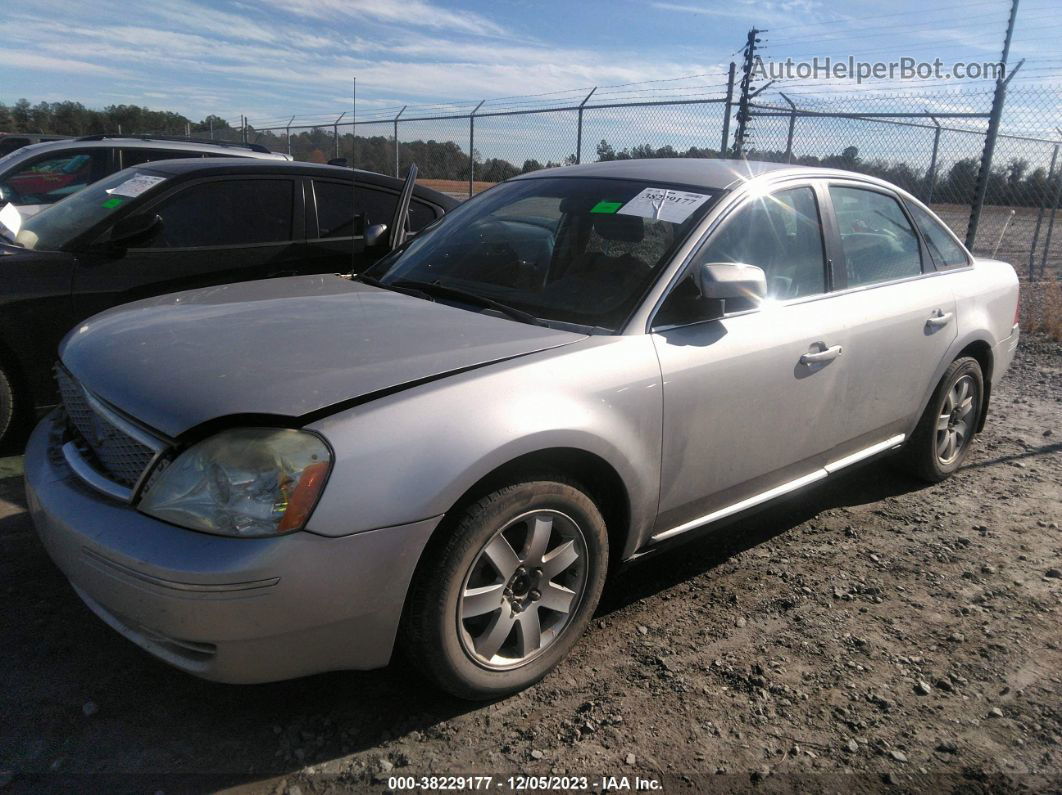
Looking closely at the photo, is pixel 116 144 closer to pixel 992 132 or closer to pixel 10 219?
pixel 10 219

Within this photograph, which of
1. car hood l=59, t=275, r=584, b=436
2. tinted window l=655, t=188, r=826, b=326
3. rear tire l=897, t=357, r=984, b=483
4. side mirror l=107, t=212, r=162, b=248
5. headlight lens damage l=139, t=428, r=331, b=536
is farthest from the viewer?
side mirror l=107, t=212, r=162, b=248

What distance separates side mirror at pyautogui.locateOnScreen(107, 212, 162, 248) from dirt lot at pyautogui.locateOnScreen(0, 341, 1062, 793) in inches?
65.3

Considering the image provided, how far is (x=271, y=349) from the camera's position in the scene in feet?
8.23

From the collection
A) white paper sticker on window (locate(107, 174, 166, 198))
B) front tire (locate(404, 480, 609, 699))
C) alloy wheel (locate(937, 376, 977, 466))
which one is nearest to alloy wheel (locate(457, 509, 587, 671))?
front tire (locate(404, 480, 609, 699))

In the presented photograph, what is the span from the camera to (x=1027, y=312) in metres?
9.55

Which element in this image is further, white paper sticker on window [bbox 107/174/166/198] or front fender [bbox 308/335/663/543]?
white paper sticker on window [bbox 107/174/166/198]

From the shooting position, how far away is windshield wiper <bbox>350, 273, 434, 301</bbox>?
3.24 metres

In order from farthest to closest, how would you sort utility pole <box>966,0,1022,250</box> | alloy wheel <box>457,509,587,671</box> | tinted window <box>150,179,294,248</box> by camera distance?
utility pole <box>966,0,1022,250</box> < tinted window <box>150,179,294,248</box> < alloy wheel <box>457,509,587,671</box>

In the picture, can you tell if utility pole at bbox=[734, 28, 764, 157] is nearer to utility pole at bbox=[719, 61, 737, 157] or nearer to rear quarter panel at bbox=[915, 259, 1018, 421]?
utility pole at bbox=[719, 61, 737, 157]

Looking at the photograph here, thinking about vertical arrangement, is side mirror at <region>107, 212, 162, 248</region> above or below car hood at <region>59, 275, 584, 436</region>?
above

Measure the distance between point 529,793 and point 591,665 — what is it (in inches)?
25.3

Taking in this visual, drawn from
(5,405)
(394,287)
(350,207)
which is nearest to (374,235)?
(394,287)

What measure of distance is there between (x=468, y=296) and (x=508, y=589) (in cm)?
117

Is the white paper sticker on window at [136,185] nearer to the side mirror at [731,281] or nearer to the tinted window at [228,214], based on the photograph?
the tinted window at [228,214]
